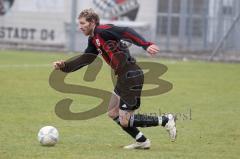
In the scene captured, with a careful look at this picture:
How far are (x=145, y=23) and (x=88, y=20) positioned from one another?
60.1 ft

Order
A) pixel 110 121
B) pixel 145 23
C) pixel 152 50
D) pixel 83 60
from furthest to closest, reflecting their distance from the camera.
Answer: pixel 145 23, pixel 110 121, pixel 83 60, pixel 152 50

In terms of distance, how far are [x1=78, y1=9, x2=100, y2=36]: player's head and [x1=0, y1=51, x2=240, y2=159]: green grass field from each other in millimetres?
1441

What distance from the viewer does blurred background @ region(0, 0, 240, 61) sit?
1093 inches

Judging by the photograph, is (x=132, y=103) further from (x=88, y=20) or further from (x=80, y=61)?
(x=88, y=20)

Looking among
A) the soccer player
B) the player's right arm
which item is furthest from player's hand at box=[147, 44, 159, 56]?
the player's right arm

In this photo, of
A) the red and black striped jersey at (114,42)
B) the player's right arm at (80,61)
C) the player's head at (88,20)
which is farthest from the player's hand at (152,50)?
the player's right arm at (80,61)

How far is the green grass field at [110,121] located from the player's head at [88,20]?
1441 mm

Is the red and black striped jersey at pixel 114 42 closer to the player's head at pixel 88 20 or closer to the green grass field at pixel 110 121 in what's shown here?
the player's head at pixel 88 20

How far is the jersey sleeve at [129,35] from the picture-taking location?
31.4ft

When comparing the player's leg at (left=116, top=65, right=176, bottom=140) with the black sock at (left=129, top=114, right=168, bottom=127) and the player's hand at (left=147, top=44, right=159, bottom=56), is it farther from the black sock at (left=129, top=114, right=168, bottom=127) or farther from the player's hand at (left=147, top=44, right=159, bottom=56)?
the player's hand at (left=147, top=44, right=159, bottom=56)

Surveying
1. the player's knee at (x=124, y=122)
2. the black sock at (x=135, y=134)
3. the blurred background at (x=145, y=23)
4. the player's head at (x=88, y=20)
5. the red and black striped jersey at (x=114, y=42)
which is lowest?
the blurred background at (x=145, y=23)

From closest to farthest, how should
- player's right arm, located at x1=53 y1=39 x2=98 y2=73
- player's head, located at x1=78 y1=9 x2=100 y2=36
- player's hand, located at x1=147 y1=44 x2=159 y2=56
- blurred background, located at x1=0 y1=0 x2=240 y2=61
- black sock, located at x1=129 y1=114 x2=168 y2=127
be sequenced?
player's hand, located at x1=147 y1=44 x2=159 y2=56
player's head, located at x1=78 y1=9 x2=100 y2=36
black sock, located at x1=129 y1=114 x2=168 y2=127
player's right arm, located at x1=53 y1=39 x2=98 y2=73
blurred background, located at x1=0 y1=0 x2=240 y2=61

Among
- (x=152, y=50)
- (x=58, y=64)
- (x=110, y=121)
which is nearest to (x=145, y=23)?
(x=110, y=121)

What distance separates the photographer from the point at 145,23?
28062mm
